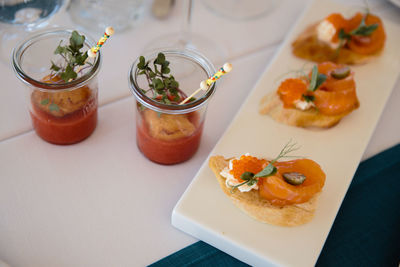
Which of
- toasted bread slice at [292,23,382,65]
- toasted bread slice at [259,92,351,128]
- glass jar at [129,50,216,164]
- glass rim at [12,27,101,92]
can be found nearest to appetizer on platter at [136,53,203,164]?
glass jar at [129,50,216,164]

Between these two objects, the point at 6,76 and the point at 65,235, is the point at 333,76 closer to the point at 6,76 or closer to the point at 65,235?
the point at 65,235

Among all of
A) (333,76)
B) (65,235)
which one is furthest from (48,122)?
(333,76)

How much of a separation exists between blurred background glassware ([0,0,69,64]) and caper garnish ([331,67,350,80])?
750 mm

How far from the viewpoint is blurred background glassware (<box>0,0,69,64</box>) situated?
118 centimetres

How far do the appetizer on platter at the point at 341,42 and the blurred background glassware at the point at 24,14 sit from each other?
70cm

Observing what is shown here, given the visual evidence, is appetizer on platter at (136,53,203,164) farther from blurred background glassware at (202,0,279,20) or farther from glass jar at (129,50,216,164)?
blurred background glassware at (202,0,279,20)

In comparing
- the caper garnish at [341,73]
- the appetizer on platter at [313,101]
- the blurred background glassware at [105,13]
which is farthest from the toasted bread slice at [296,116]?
the blurred background glassware at [105,13]

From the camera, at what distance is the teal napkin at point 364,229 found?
91 centimetres

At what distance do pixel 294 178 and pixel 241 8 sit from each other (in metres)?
0.78

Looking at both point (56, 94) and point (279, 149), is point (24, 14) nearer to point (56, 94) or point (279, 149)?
point (56, 94)

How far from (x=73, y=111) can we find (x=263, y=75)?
1.71 ft

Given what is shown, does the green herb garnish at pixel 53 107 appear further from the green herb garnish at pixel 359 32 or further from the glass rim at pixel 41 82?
the green herb garnish at pixel 359 32

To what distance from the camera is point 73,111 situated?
981 millimetres

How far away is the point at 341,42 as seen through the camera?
126 cm
